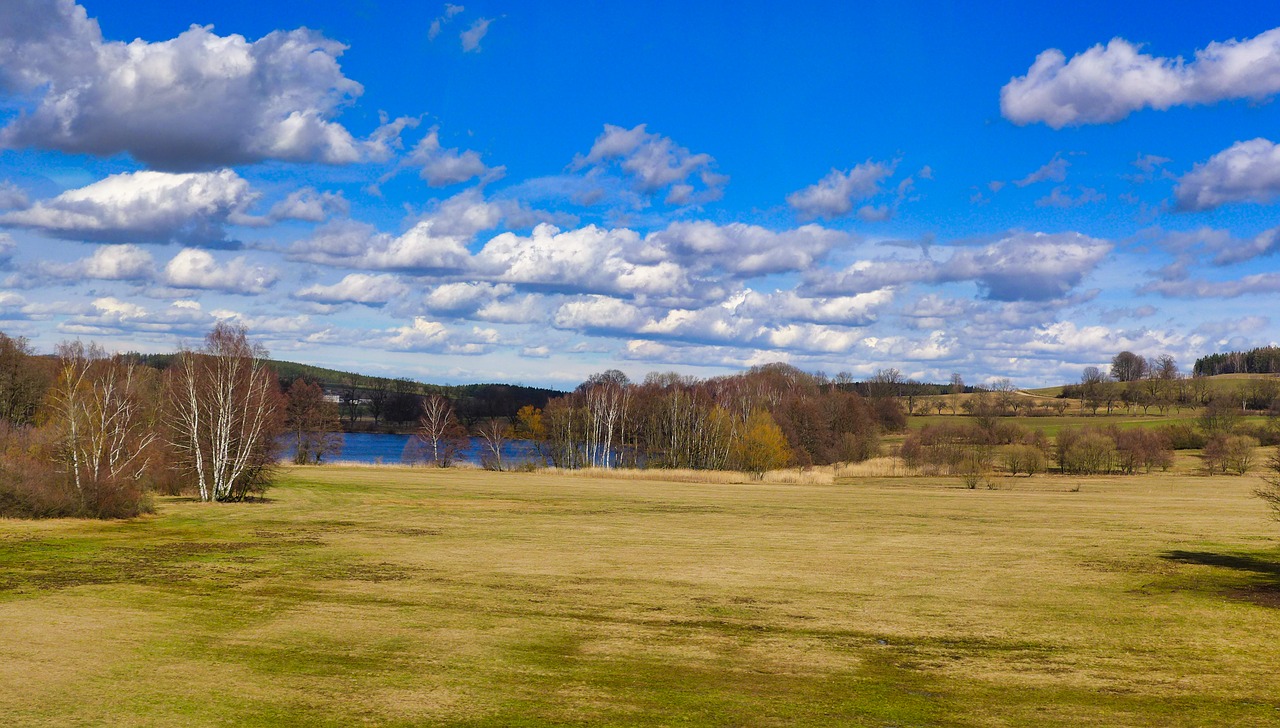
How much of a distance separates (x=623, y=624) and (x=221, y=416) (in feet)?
104

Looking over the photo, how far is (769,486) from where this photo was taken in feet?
252

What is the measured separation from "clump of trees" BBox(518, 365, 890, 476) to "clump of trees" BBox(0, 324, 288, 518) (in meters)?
55.7

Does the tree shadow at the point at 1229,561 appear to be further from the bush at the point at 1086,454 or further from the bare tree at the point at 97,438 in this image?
the bush at the point at 1086,454

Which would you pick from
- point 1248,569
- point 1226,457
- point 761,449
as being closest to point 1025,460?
point 1226,457

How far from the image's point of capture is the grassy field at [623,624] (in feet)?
40.6

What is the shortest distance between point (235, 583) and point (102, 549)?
24.4 ft

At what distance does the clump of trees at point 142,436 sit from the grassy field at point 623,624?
1856mm

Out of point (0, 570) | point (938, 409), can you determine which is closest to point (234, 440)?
point (0, 570)

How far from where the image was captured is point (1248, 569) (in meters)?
26.7

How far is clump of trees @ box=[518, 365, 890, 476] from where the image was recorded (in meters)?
100

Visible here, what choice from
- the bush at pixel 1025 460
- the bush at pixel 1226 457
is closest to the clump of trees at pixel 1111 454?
the bush at pixel 1025 460

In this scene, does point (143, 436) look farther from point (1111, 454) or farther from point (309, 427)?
point (1111, 454)

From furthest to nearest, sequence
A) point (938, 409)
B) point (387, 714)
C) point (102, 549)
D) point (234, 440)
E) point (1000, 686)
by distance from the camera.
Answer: point (938, 409) < point (234, 440) < point (102, 549) < point (1000, 686) < point (387, 714)

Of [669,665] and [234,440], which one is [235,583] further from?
[234,440]
